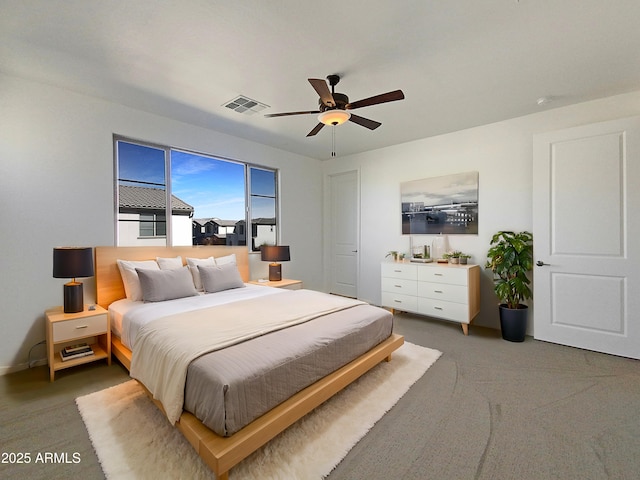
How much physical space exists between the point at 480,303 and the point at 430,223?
130 cm

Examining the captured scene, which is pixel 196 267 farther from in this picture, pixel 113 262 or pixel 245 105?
pixel 245 105

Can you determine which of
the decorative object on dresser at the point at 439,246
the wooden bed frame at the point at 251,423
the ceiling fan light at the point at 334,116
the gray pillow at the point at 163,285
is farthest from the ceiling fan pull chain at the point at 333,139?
the gray pillow at the point at 163,285

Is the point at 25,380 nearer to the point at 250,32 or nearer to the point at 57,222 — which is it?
the point at 57,222

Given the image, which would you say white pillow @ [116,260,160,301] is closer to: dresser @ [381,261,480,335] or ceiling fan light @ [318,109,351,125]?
ceiling fan light @ [318,109,351,125]

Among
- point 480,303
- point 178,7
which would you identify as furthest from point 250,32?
point 480,303

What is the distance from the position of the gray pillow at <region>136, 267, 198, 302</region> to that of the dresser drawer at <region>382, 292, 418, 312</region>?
105 inches

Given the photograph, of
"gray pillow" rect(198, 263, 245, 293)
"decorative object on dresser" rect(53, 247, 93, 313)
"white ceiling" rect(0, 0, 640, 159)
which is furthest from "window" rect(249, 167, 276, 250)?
"decorative object on dresser" rect(53, 247, 93, 313)

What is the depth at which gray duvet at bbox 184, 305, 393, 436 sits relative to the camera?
1.52 metres

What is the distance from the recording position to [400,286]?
4.25 metres

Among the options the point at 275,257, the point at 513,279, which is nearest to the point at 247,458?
A: the point at 275,257

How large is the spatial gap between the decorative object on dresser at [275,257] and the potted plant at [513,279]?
109 inches

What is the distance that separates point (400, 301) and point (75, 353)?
12.3 ft

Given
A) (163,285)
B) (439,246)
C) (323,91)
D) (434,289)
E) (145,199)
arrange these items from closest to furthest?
(323,91)
(163,285)
(145,199)
(434,289)
(439,246)

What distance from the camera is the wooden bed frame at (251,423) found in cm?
145
